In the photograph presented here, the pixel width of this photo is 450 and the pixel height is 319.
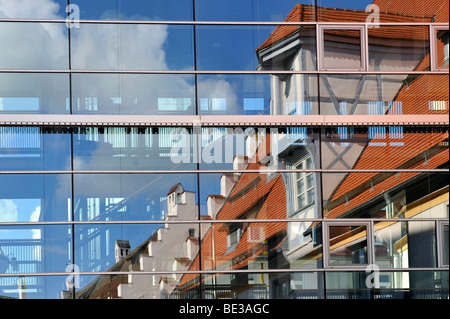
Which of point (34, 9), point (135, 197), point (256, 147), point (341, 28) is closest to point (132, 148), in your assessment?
point (135, 197)

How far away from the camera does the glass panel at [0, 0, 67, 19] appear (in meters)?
12.7

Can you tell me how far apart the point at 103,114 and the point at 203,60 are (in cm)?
189

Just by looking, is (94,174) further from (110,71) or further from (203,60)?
(203,60)

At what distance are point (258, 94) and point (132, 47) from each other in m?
2.24

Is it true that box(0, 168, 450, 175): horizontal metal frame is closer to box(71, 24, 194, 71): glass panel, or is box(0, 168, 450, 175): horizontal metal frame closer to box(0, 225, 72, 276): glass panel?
box(0, 225, 72, 276): glass panel

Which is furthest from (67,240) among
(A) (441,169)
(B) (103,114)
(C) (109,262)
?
(A) (441,169)

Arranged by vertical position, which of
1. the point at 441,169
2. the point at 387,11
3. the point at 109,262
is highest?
the point at 387,11

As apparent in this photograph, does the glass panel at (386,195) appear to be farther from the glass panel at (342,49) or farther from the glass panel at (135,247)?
the glass panel at (135,247)

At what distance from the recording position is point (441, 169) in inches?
501

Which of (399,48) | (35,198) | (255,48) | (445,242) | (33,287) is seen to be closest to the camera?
(33,287)

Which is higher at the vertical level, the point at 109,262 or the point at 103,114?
the point at 103,114

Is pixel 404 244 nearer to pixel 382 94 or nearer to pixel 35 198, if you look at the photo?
pixel 382 94

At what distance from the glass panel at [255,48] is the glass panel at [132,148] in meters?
1.36

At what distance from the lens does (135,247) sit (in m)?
12.4
